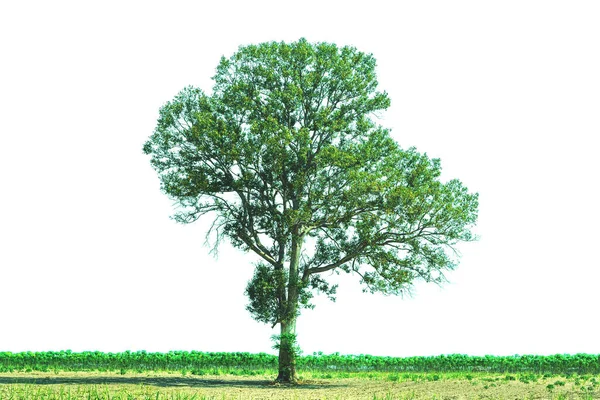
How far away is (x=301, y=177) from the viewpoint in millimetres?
31062

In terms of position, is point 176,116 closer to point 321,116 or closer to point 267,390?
point 321,116

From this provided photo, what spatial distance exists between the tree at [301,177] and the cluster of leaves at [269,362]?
16.8 m

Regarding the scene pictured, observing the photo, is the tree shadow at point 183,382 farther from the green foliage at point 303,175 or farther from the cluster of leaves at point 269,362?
the cluster of leaves at point 269,362

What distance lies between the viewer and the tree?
102ft

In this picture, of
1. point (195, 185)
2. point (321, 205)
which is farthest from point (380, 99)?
point (195, 185)

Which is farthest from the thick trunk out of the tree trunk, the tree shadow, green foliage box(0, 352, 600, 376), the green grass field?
green foliage box(0, 352, 600, 376)

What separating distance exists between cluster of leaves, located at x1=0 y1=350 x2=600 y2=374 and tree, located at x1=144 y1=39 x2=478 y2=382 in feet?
55.0

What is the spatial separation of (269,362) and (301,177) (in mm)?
21278

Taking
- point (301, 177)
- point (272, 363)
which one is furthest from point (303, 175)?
point (272, 363)

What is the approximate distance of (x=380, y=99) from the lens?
32.9m

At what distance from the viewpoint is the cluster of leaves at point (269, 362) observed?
153 ft

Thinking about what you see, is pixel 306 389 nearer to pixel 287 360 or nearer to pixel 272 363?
pixel 287 360

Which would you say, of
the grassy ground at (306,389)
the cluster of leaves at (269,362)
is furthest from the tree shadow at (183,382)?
the cluster of leaves at (269,362)

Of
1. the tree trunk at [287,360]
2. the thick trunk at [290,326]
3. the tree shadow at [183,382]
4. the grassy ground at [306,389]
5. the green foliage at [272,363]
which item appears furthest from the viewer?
the green foliage at [272,363]
